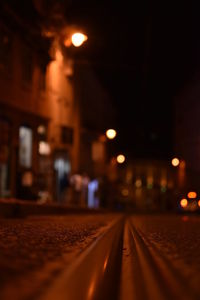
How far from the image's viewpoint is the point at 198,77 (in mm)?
66812

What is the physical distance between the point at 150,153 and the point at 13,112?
59124 millimetres

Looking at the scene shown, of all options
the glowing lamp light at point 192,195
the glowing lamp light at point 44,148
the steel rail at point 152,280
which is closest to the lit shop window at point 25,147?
the glowing lamp light at point 44,148

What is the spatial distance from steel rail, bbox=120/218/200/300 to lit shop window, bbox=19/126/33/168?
25.9 m

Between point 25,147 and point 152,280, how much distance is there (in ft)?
92.5

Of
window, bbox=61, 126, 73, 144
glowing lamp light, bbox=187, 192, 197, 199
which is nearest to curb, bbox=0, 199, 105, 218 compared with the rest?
window, bbox=61, 126, 73, 144

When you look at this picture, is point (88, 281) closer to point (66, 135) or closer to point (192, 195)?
point (66, 135)

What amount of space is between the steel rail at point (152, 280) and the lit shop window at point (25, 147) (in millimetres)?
25901

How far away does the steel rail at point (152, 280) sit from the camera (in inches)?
111

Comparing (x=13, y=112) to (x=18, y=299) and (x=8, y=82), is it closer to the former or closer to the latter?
(x=8, y=82)

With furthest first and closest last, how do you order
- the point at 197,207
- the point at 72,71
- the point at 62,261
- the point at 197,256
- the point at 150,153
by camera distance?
1. the point at 150,153
2. the point at 197,207
3. the point at 72,71
4. the point at 197,256
5. the point at 62,261

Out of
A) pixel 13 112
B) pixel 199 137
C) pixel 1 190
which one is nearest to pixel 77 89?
pixel 13 112

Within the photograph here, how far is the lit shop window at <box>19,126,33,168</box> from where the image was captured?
30.7 meters

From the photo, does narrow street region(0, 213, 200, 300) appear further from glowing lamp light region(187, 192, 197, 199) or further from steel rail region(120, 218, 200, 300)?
glowing lamp light region(187, 192, 197, 199)

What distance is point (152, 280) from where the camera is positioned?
345cm
